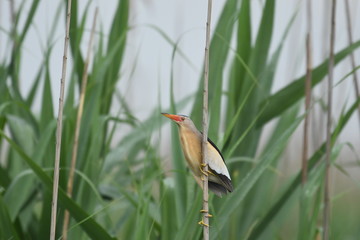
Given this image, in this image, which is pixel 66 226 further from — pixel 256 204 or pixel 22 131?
pixel 256 204

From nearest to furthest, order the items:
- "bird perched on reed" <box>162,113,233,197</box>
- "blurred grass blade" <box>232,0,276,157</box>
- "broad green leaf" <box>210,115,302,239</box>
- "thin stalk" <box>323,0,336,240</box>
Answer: "bird perched on reed" <box>162,113,233,197</box>, "broad green leaf" <box>210,115,302,239</box>, "thin stalk" <box>323,0,336,240</box>, "blurred grass blade" <box>232,0,276,157</box>

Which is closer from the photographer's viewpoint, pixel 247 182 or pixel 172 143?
pixel 247 182

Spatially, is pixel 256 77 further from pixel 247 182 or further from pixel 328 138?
pixel 247 182

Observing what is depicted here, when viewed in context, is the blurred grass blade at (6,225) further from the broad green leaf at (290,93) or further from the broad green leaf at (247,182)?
the broad green leaf at (290,93)

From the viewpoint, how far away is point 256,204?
6.00 feet

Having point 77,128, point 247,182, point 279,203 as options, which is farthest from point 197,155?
point 279,203

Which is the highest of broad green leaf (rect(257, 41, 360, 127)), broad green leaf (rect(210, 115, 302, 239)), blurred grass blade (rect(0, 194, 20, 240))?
broad green leaf (rect(257, 41, 360, 127))

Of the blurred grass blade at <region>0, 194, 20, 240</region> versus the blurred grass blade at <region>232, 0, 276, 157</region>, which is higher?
the blurred grass blade at <region>232, 0, 276, 157</region>

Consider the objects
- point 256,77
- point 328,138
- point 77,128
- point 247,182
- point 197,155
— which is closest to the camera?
point 197,155

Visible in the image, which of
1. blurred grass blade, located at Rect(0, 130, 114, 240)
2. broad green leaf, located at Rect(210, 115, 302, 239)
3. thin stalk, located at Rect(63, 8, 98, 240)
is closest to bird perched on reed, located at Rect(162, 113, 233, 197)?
broad green leaf, located at Rect(210, 115, 302, 239)

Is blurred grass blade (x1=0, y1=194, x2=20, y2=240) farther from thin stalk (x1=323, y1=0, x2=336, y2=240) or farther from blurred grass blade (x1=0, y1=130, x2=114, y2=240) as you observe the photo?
thin stalk (x1=323, y1=0, x2=336, y2=240)

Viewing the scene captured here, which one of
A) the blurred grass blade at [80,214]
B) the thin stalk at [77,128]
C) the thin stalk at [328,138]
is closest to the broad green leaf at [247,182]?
the thin stalk at [328,138]

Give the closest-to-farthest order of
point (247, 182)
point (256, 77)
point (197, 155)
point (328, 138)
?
point (197, 155), point (247, 182), point (328, 138), point (256, 77)

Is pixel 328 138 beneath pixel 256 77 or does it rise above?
beneath
